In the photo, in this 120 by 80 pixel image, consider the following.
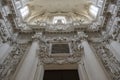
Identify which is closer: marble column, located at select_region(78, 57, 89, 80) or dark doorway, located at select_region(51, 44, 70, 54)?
marble column, located at select_region(78, 57, 89, 80)

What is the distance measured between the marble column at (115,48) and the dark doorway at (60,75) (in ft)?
8.92

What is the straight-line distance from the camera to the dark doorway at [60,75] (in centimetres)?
918

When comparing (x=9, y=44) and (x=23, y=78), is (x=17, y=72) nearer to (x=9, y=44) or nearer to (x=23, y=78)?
(x=23, y=78)

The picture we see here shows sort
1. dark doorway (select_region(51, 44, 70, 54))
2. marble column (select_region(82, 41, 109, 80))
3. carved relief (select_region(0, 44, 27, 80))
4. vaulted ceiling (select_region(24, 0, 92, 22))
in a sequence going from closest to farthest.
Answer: marble column (select_region(82, 41, 109, 80)) → carved relief (select_region(0, 44, 27, 80)) → dark doorway (select_region(51, 44, 70, 54)) → vaulted ceiling (select_region(24, 0, 92, 22))

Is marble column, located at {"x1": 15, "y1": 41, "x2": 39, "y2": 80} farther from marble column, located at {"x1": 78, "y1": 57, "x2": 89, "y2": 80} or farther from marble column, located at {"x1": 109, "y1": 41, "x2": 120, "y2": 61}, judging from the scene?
marble column, located at {"x1": 109, "y1": 41, "x2": 120, "y2": 61}

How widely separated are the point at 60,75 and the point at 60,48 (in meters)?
1.89

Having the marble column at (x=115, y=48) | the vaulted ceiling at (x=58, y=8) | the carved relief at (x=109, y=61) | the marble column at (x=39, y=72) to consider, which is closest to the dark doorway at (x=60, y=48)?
the marble column at (x=39, y=72)

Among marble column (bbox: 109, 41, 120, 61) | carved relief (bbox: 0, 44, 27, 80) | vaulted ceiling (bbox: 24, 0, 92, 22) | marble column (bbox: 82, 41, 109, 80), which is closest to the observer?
marble column (bbox: 82, 41, 109, 80)

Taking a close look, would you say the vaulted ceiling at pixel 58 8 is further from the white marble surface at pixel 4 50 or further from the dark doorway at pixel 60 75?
the dark doorway at pixel 60 75

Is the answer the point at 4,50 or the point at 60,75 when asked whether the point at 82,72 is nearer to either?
the point at 60,75

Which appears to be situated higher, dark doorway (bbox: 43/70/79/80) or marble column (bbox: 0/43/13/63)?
marble column (bbox: 0/43/13/63)

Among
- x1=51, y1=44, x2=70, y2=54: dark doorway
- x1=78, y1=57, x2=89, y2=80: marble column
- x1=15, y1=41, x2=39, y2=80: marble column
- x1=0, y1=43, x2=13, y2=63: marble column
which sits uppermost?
x1=0, y1=43, x2=13, y2=63: marble column

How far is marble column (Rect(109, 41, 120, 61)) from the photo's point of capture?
805 cm

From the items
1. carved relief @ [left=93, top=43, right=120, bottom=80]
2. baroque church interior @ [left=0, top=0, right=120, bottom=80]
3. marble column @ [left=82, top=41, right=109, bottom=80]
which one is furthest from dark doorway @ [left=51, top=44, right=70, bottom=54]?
carved relief @ [left=93, top=43, right=120, bottom=80]
